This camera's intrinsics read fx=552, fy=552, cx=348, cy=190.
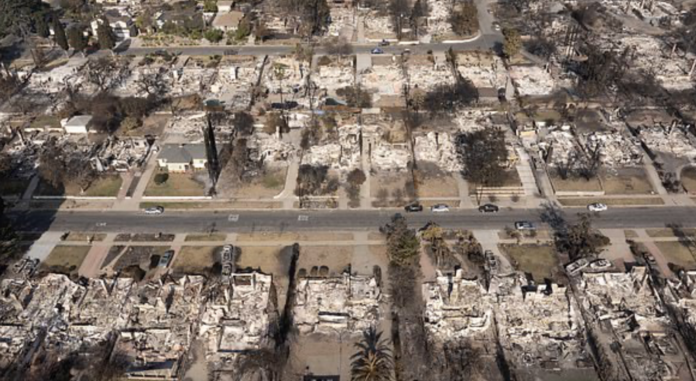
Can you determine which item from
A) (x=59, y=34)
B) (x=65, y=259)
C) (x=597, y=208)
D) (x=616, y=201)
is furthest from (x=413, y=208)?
(x=59, y=34)

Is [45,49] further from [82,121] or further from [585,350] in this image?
[585,350]

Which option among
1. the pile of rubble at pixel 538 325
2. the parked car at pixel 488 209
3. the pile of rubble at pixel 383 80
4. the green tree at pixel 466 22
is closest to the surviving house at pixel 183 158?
the pile of rubble at pixel 383 80

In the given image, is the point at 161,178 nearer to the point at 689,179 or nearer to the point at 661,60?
the point at 689,179

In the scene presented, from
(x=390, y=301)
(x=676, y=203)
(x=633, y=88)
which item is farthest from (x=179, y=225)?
(x=633, y=88)

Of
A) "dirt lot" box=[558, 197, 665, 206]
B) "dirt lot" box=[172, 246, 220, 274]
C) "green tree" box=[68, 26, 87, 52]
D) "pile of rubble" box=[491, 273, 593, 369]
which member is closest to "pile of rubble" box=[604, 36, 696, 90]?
"dirt lot" box=[558, 197, 665, 206]

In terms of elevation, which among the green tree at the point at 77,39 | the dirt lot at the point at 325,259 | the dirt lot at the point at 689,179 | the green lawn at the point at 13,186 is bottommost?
Answer: the dirt lot at the point at 325,259

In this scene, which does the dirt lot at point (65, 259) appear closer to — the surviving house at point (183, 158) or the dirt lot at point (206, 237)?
the dirt lot at point (206, 237)
